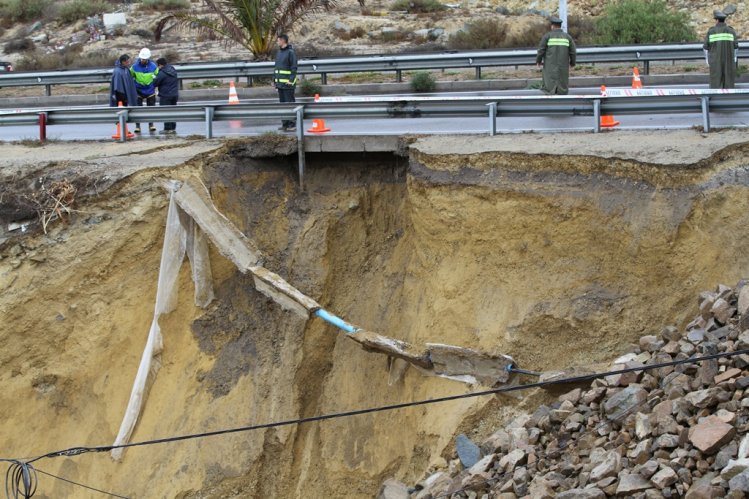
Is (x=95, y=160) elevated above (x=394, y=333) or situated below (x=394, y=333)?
above

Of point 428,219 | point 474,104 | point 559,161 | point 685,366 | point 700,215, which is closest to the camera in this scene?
point 685,366

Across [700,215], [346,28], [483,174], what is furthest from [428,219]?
[346,28]

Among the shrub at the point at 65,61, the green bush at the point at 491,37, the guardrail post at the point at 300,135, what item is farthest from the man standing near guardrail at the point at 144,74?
the green bush at the point at 491,37

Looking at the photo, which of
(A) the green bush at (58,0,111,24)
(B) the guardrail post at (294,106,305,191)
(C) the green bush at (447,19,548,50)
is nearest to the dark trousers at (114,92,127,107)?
(B) the guardrail post at (294,106,305,191)

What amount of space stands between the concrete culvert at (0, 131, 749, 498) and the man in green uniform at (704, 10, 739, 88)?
419 cm

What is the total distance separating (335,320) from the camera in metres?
11.2

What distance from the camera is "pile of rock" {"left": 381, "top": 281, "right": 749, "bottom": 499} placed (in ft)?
24.3

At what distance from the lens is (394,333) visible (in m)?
11.8

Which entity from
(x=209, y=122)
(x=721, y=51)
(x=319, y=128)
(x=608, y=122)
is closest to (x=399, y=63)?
(x=319, y=128)

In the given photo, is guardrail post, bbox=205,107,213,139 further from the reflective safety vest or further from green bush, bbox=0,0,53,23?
green bush, bbox=0,0,53,23

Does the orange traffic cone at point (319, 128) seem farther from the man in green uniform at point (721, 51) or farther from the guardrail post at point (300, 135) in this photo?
the man in green uniform at point (721, 51)

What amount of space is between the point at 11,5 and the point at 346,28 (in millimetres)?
13505

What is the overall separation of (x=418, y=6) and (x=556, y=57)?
1902 cm

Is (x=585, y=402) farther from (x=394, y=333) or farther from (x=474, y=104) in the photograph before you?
(x=474, y=104)
